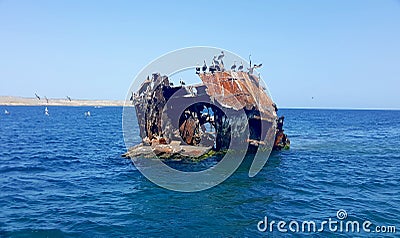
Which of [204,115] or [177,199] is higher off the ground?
[204,115]

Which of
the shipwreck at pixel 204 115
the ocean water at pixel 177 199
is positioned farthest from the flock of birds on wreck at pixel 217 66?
the ocean water at pixel 177 199

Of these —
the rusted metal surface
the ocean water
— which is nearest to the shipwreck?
the rusted metal surface

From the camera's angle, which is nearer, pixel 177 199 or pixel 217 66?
pixel 177 199

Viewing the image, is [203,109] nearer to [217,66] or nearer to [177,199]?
[217,66]

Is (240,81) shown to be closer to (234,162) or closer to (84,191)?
(234,162)

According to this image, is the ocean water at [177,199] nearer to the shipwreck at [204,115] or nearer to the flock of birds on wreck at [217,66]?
the shipwreck at [204,115]

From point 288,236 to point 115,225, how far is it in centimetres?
776

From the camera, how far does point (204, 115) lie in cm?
3191

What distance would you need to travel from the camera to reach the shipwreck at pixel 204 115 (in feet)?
86.3

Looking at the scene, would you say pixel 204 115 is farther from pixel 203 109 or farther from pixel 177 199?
pixel 177 199

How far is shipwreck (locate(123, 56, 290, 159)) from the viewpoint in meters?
26.3

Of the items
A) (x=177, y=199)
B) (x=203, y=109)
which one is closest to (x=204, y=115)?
(x=203, y=109)

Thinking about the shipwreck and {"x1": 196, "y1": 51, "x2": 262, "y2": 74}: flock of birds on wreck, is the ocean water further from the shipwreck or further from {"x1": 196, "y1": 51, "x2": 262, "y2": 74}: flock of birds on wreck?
{"x1": 196, "y1": 51, "x2": 262, "y2": 74}: flock of birds on wreck

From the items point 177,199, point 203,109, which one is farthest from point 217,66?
point 177,199
